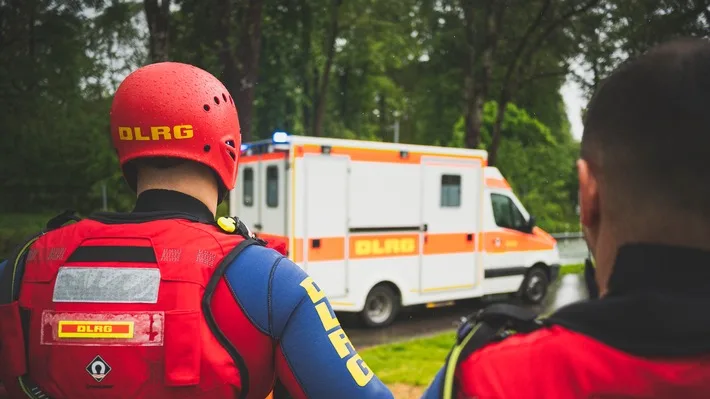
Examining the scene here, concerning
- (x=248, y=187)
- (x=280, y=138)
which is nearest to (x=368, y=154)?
(x=280, y=138)

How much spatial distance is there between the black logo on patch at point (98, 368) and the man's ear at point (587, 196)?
115 centimetres

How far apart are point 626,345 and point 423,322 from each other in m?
9.39

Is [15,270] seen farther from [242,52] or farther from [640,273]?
[242,52]

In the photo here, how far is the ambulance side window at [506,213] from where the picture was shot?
434 inches

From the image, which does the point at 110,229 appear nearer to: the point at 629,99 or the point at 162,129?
the point at 162,129

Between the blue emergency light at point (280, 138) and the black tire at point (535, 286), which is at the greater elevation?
the blue emergency light at point (280, 138)

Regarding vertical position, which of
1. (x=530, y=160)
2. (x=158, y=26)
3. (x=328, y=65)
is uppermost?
(x=328, y=65)

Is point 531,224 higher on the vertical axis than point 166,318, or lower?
lower

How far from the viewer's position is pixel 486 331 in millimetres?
1105

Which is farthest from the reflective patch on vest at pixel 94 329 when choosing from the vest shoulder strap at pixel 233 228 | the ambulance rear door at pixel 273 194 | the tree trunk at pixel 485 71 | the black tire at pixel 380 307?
the tree trunk at pixel 485 71

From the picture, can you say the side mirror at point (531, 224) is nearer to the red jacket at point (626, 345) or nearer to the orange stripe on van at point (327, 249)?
the orange stripe on van at point (327, 249)

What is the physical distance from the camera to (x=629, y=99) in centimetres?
102

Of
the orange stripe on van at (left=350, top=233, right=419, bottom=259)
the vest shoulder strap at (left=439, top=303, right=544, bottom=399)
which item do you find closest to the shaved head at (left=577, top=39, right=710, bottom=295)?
the vest shoulder strap at (left=439, top=303, right=544, bottom=399)

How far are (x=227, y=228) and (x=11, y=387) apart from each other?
0.69 m
